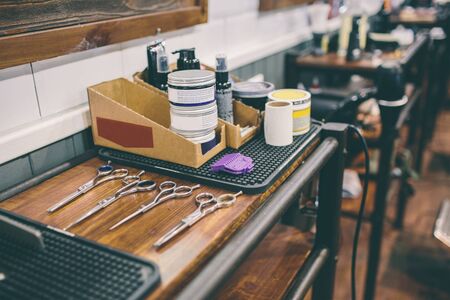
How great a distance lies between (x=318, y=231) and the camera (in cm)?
154

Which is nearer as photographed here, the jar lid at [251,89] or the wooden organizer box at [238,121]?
the wooden organizer box at [238,121]

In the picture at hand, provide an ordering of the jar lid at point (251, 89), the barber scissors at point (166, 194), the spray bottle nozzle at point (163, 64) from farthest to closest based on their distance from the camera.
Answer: the jar lid at point (251, 89), the spray bottle nozzle at point (163, 64), the barber scissors at point (166, 194)

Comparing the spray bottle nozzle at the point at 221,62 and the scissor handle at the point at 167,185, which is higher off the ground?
the spray bottle nozzle at the point at 221,62

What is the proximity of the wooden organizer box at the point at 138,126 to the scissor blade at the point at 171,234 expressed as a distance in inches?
10.2

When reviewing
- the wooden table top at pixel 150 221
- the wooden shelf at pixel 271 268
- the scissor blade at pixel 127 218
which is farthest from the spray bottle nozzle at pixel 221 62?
the wooden shelf at pixel 271 268

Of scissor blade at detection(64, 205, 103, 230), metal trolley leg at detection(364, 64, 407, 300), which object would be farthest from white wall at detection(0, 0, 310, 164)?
metal trolley leg at detection(364, 64, 407, 300)

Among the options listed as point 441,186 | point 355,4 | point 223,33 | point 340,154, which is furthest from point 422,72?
point 340,154

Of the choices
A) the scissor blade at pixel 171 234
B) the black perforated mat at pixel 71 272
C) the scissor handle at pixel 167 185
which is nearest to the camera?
the black perforated mat at pixel 71 272

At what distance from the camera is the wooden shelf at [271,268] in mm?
1388

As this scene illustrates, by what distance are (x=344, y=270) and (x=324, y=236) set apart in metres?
1.30

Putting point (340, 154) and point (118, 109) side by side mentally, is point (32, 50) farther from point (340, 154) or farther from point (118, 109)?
point (340, 154)

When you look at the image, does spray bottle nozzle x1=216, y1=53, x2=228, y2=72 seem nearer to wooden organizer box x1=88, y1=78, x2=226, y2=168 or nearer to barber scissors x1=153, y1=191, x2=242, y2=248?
wooden organizer box x1=88, y1=78, x2=226, y2=168

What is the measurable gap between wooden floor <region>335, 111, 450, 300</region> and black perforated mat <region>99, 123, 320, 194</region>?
149cm

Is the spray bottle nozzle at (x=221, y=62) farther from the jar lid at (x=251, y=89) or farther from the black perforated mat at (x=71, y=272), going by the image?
the black perforated mat at (x=71, y=272)
